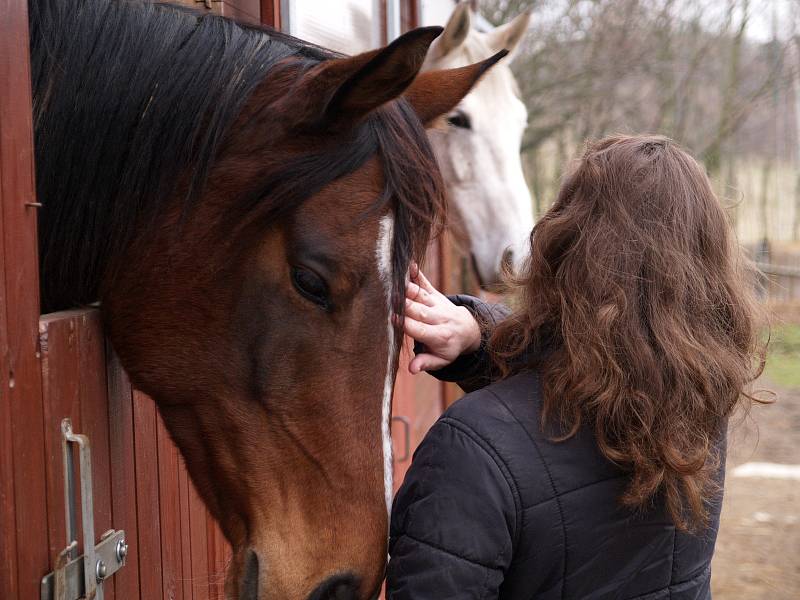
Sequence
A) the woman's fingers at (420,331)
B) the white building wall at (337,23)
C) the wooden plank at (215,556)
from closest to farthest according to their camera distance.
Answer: the woman's fingers at (420,331) → the wooden plank at (215,556) → the white building wall at (337,23)

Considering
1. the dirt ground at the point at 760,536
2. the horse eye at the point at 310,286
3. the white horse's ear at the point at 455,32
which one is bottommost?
the dirt ground at the point at 760,536

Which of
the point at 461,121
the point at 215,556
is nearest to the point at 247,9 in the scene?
the point at 215,556

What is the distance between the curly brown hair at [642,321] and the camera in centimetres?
137

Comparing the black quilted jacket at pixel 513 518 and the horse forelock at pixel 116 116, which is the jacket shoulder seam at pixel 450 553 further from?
the horse forelock at pixel 116 116

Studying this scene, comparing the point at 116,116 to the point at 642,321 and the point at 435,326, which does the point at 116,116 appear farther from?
the point at 642,321

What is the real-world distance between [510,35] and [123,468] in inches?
142

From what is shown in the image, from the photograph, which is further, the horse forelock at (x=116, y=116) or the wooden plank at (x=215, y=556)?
the wooden plank at (x=215, y=556)

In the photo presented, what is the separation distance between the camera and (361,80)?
1340mm

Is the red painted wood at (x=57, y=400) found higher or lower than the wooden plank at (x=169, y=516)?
higher

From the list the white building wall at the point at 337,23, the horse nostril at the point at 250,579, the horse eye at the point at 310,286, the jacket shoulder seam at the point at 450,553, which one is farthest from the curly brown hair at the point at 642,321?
the white building wall at the point at 337,23

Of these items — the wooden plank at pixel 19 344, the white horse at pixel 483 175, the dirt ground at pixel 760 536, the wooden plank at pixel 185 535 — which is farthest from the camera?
the dirt ground at pixel 760 536

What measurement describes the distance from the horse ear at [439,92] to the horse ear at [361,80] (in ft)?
0.81

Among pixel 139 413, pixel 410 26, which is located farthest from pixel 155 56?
pixel 410 26

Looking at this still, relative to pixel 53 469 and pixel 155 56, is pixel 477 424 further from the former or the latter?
pixel 155 56
